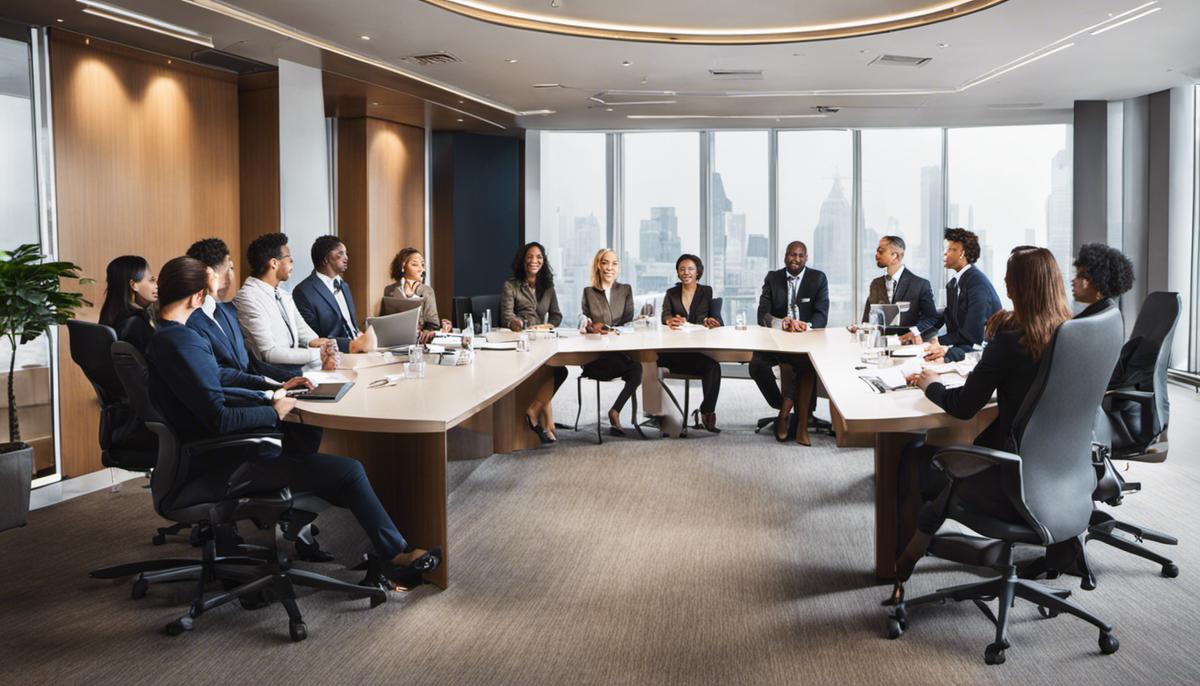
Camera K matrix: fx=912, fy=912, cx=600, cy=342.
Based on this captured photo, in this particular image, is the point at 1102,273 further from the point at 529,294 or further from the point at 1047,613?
the point at 529,294

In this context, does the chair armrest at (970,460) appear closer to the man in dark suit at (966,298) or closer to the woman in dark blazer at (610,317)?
the man in dark suit at (966,298)

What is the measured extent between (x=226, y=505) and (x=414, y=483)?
0.75 metres

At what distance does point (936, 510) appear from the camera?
10.2ft

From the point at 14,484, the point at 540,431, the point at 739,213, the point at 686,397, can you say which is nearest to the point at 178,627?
the point at 14,484

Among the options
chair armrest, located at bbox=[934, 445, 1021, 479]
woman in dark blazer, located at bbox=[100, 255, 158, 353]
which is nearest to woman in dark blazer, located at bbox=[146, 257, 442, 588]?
woman in dark blazer, located at bbox=[100, 255, 158, 353]

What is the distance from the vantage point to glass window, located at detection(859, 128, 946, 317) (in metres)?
11.4

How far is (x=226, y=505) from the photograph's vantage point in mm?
3166

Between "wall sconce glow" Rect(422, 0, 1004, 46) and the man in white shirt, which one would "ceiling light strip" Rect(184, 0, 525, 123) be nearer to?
"wall sconce glow" Rect(422, 0, 1004, 46)

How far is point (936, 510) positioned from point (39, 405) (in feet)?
16.8

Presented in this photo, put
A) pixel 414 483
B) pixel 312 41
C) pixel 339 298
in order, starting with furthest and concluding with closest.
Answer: pixel 312 41 < pixel 339 298 < pixel 414 483

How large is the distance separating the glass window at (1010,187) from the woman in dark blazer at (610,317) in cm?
577

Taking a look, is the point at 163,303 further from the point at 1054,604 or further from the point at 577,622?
the point at 1054,604

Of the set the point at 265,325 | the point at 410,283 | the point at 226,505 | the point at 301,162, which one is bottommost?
Answer: the point at 226,505

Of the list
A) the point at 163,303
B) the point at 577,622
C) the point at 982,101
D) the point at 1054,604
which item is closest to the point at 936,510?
the point at 1054,604
